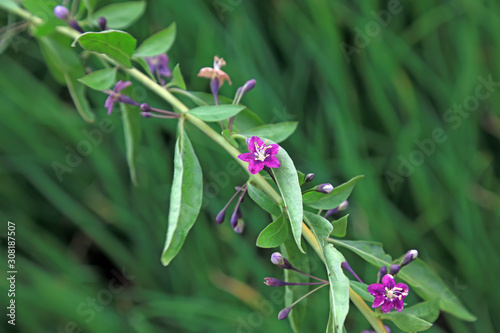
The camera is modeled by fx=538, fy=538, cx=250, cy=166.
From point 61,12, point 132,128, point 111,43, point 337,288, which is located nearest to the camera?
point 337,288

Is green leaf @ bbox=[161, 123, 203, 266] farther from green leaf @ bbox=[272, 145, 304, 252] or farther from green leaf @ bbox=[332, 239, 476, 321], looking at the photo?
green leaf @ bbox=[332, 239, 476, 321]

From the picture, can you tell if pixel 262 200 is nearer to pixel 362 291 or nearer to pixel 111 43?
pixel 362 291

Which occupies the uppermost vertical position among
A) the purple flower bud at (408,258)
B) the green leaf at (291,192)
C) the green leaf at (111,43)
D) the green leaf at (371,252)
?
the green leaf at (111,43)

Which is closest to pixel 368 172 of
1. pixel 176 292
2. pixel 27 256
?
pixel 176 292

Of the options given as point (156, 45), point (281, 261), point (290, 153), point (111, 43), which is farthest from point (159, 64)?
point (290, 153)

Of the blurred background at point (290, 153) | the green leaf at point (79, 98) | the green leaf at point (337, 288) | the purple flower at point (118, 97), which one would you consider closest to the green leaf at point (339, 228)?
the green leaf at point (337, 288)

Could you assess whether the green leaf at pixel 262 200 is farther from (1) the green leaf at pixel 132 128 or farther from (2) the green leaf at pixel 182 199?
(1) the green leaf at pixel 132 128
